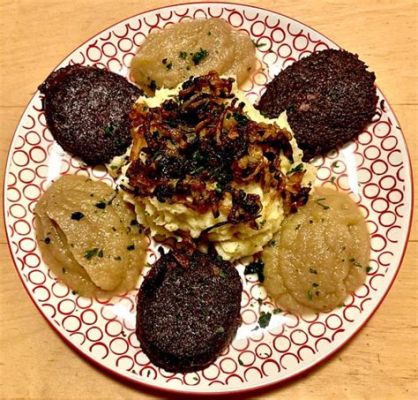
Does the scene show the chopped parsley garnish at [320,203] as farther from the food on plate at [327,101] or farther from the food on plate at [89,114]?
the food on plate at [89,114]

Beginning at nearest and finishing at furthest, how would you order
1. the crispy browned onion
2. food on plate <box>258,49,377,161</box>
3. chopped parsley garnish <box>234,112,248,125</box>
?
the crispy browned onion, chopped parsley garnish <box>234,112,248,125</box>, food on plate <box>258,49,377,161</box>

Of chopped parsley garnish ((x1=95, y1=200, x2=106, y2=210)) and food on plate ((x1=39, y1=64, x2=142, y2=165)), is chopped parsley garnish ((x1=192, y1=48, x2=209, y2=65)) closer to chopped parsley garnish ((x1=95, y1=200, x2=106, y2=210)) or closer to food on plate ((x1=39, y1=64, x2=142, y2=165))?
food on plate ((x1=39, y1=64, x2=142, y2=165))

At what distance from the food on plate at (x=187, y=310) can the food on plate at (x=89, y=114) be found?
872mm

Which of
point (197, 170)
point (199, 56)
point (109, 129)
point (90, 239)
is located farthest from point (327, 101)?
point (90, 239)

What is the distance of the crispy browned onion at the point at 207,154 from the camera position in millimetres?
3488

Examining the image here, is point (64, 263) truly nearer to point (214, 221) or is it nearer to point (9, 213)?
point (9, 213)

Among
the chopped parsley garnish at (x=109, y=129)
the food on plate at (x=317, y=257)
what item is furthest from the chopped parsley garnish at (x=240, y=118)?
the chopped parsley garnish at (x=109, y=129)

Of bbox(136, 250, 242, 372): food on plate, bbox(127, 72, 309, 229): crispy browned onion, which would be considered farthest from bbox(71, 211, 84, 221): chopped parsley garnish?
bbox(136, 250, 242, 372): food on plate

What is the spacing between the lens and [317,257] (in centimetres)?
370

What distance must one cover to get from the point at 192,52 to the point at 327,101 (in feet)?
3.23

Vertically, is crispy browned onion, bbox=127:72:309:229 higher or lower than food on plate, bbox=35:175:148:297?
higher

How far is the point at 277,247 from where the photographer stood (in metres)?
3.81

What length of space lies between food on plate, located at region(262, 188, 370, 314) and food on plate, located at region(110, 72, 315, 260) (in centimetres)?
12

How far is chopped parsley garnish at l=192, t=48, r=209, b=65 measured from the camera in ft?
13.2
